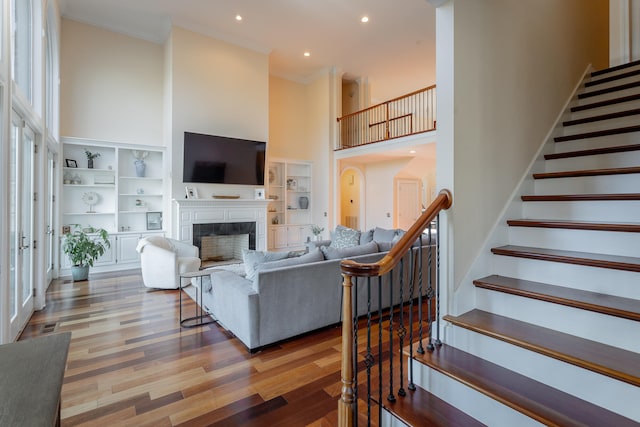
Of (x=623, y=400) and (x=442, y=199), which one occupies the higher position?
(x=442, y=199)

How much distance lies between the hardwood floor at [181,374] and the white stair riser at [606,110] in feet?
11.1

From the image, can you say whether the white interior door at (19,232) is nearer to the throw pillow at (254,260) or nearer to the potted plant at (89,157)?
the throw pillow at (254,260)

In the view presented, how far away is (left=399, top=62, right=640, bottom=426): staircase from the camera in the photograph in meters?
1.39

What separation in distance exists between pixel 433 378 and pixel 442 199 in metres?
1.06

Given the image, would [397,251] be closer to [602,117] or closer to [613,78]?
[602,117]

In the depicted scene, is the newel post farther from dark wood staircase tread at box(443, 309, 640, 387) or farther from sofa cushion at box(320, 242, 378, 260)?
sofa cushion at box(320, 242, 378, 260)

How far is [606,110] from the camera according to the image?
3.02 m

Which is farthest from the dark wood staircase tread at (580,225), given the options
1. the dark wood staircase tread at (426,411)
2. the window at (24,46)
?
the window at (24,46)

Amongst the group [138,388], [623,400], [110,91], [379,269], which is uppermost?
[110,91]

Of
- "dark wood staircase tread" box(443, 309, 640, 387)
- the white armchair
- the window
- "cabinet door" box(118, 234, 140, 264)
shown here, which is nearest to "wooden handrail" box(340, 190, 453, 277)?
"dark wood staircase tread" box(443, 309, 640, 387)

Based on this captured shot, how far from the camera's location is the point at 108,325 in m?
3.38

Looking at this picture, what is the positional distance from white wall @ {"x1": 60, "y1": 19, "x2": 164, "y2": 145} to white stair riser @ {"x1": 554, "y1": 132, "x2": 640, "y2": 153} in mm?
7130

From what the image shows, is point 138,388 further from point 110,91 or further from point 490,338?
point 110,91

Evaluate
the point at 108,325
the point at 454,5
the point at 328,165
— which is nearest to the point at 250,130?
the point at 328,165
